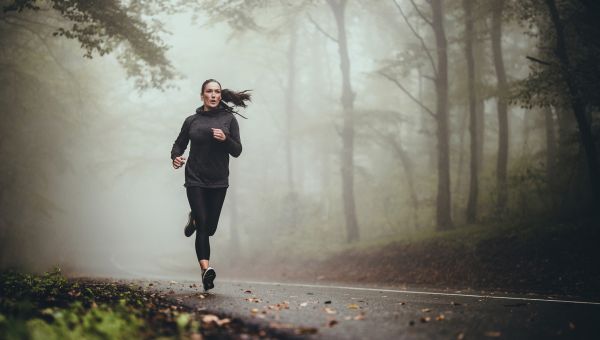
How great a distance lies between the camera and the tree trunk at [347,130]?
1791cm

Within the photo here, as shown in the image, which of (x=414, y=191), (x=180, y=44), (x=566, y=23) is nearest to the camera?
(x=566, y=23)

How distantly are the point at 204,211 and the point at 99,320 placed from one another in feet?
8.33

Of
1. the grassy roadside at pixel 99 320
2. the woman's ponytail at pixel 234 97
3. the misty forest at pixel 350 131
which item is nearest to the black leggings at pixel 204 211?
the grassy roadside at pixel 99 320

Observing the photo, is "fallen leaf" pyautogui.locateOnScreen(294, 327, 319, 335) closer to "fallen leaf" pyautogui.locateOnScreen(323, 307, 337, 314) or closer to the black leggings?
"fallen leaf" pyautogui.locateOnScreen(323, 307, 337, 314)

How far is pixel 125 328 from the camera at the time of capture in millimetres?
2947

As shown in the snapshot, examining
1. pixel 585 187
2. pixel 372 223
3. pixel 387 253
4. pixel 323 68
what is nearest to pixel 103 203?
pixel 323 68

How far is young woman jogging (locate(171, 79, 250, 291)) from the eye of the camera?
571 cm

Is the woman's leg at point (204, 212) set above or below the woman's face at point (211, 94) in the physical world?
below

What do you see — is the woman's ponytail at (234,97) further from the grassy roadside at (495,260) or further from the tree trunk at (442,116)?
the tree trunk at (442,116)

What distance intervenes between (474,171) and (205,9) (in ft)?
35.4

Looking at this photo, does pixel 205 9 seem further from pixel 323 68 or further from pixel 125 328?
pixel 323 68

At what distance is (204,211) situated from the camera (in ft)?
18.9

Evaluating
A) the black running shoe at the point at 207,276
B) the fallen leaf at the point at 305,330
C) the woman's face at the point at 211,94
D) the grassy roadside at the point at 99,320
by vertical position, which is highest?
the woman's face at the point at 211,94

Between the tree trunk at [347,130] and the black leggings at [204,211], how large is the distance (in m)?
12.5
